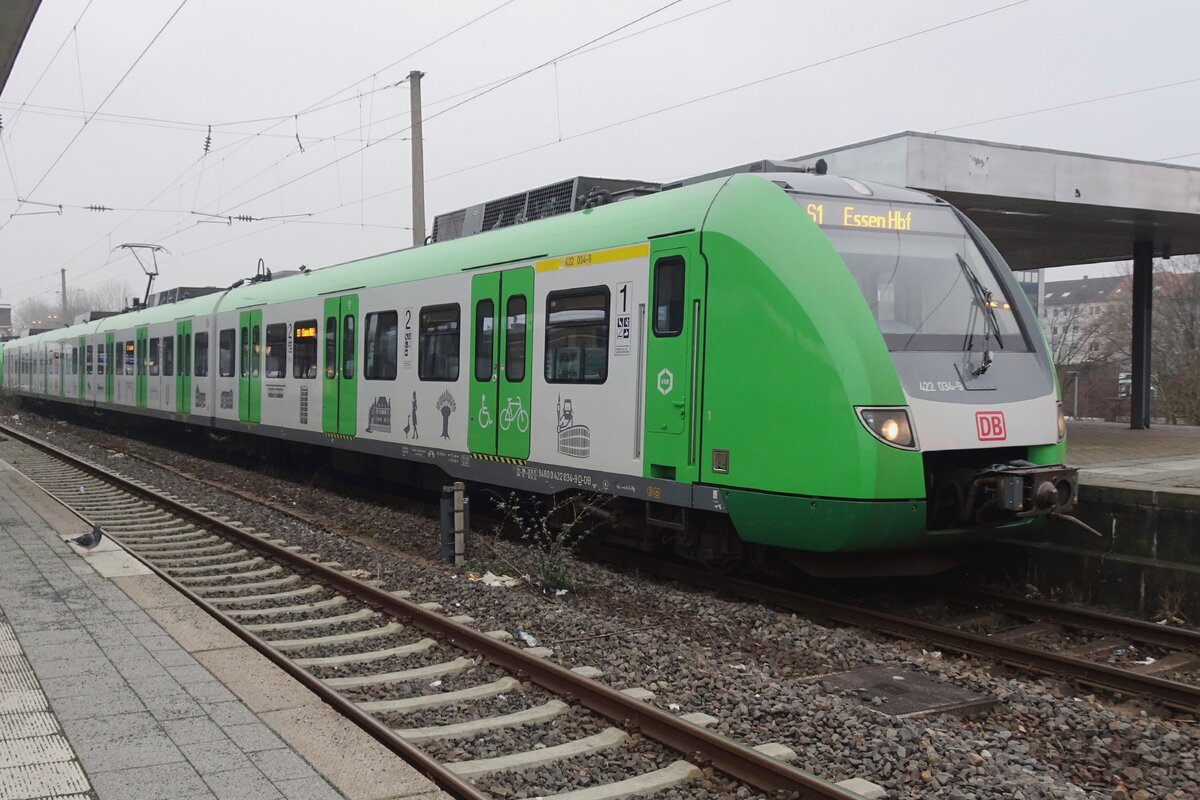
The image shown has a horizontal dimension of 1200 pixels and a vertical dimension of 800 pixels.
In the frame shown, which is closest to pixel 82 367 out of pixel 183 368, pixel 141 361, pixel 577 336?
pixel 141 361

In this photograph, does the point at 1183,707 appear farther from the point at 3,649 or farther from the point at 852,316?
the point at 3,649

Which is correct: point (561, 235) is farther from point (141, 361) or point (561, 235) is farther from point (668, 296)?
point (141, 361)

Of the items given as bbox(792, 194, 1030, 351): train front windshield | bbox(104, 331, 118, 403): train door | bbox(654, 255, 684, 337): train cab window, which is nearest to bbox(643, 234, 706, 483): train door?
bbox(654, 255, 684, 337): train cab window

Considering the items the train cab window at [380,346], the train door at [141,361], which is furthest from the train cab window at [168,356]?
the train cab window at [380,346]

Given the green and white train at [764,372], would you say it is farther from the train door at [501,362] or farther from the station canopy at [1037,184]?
the station canopy at [1037,184]

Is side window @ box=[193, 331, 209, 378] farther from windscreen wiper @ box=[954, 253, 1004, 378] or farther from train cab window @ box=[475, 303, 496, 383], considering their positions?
windscreen wiper @ box=[954, 253, 1004, 378]

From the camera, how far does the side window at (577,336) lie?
898cm

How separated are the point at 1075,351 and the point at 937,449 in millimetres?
49796

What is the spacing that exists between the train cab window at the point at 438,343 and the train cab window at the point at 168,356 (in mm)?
12212

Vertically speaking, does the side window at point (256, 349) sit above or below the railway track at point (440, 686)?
above

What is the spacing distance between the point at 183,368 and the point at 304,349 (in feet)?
24.1

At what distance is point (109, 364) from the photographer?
27.4 meters

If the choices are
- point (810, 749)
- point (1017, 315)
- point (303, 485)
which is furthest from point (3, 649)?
point (303, 485)

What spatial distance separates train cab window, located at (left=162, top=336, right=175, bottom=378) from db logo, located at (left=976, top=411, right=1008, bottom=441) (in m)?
18.7
